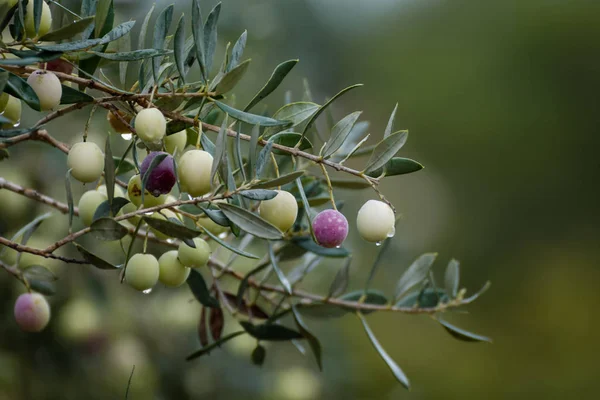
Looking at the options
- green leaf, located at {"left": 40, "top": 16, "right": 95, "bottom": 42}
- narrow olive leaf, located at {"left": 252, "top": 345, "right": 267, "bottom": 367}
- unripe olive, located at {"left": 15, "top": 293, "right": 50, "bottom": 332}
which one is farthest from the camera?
narrow olive leaf, located at {"left": 252, "top": 345, "right": 267, "bottom": 367}

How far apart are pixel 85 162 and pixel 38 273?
21 centimetres

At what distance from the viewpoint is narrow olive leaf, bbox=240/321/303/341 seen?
24.2 inches

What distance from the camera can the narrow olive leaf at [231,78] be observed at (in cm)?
39

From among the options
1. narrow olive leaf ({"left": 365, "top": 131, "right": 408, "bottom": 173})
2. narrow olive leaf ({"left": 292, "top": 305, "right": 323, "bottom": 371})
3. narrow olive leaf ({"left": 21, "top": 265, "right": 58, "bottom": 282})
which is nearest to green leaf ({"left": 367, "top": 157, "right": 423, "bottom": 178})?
narrow olive leaf ({"left": 365, "top": 131, "right": 408, "bottom": 173})

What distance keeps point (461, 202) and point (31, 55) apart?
2457 mm

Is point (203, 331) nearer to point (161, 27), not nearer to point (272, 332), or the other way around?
point (272, 332)

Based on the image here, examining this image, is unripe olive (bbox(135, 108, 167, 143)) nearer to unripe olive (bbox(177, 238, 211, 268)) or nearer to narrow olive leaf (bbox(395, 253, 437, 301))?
unripe olive (bbox(177, 238, 211, 268))

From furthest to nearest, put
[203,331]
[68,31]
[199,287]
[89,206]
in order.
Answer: [203,331]
[199,287]
[89,206]
[68,31]

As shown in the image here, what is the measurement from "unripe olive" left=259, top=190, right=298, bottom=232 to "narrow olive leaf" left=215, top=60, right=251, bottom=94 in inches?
3.1

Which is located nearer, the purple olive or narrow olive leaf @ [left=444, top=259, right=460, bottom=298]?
the purple olive

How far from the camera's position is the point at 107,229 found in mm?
404

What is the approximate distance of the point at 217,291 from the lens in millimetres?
636

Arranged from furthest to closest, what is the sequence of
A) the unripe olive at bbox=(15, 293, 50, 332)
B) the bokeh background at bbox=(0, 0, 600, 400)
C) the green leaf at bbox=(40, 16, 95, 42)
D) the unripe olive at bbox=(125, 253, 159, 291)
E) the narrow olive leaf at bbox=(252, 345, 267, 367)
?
1. the bokeh background at bbox=(0, 0, 600, 400)
2. the narrow olive leaf at bbox=(252, 345, 267, 367)
3. the unripe olive at bbox=(15, 293, 50, 332)
4. the unripe olive at bbox=(125, 253, 159, 291)
5. the green leaf at bbox=(40, 16, 95, 42)

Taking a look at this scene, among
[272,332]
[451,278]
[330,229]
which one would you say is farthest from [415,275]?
[330,229]
